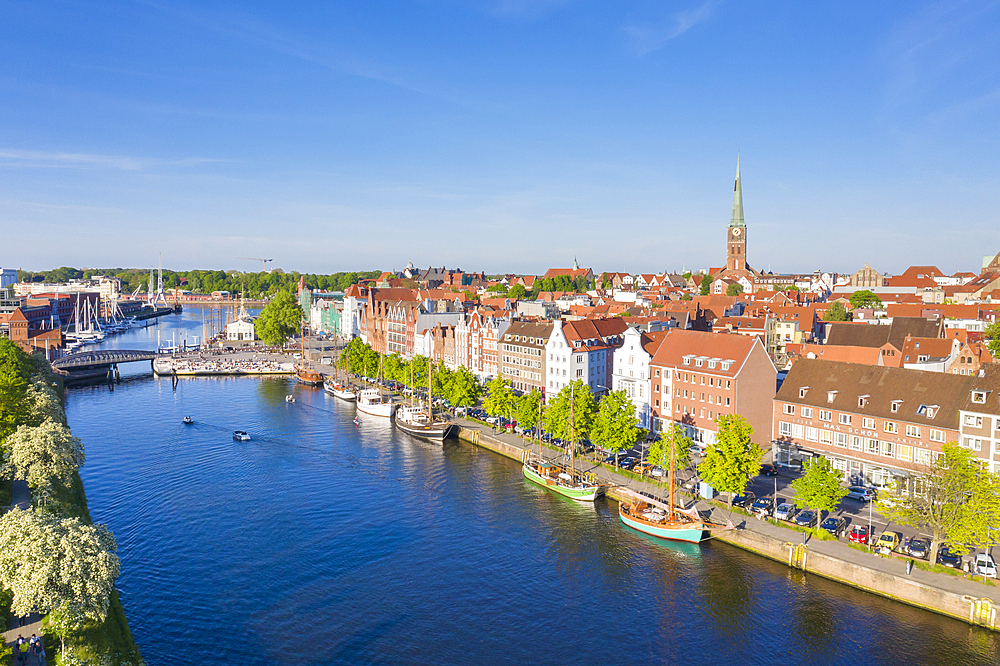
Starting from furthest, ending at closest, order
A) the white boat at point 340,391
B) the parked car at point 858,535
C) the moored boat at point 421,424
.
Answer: the white boat at point 340,391
the moored boat at point 421,424
the parked car at point 858,535

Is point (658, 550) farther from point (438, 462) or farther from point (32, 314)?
point (32, 314)

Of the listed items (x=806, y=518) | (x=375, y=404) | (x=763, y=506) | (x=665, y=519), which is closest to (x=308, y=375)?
(x=375, y=404)

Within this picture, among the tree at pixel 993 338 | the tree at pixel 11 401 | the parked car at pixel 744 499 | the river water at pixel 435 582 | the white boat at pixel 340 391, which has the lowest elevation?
the river water at pixel 435 582

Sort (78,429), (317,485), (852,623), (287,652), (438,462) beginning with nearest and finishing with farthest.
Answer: (287,652)
(852,623)
(317,485)
(438,462)
(78,429)

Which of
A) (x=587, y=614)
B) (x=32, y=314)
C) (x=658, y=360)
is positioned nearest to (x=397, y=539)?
(x=587, y=614)

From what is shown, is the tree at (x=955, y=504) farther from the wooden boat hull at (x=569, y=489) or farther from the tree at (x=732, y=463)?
the wooden boat hull at (x=569, y=489)

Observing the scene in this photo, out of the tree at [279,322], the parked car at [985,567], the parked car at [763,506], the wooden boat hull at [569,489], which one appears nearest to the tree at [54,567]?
the wooden boat hull at [569,489]
